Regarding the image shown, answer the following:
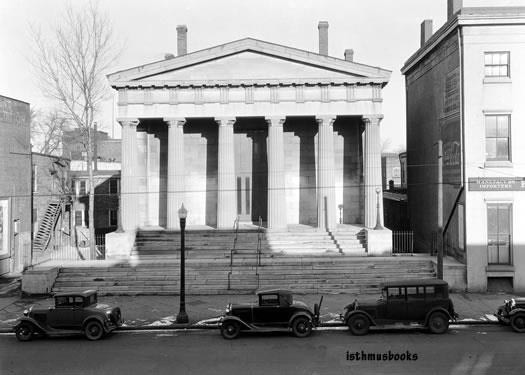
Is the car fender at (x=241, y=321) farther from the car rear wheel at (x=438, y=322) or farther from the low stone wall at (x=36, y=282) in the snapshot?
the low stone wall at (x=36, y=282)

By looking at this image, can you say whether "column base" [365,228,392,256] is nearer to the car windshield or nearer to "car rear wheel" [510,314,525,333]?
"car rear wheel" [510,314,525,333]

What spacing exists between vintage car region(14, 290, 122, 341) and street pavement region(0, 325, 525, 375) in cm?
30

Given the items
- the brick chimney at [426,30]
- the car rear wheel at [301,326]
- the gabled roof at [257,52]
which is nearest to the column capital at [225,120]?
the gabled roof at [257,52]

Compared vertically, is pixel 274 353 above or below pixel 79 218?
below

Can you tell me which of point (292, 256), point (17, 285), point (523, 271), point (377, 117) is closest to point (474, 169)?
point (523, 271)

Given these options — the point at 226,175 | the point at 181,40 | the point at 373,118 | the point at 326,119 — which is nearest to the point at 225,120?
the point at 226,175

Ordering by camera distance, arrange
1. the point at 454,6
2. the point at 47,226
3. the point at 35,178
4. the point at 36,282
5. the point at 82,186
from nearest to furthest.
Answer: the point at 36,282 < the point at 454,6 < the point at 35,178 < the point at 47,226 < the point at 82,186

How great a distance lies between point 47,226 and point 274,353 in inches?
1153

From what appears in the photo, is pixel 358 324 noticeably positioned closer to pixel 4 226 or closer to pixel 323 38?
pixel 4 226

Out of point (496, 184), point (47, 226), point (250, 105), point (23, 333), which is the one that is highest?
point (250, 105)

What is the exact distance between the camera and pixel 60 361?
13797mm

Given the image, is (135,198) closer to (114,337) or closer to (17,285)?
(17,285)

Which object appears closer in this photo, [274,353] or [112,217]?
[274,353]

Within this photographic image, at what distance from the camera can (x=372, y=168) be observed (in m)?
28.8
